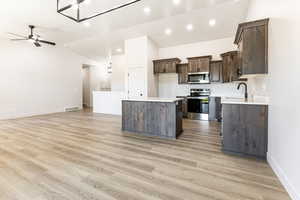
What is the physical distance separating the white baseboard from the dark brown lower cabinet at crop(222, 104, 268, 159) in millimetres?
239

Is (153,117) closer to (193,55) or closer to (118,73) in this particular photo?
(193,55)

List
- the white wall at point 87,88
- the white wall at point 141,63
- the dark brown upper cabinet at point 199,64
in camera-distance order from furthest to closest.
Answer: the white wall at point 87,88 → the white wall at point 141,63 → the dark brown upper cabinet at point 199,64

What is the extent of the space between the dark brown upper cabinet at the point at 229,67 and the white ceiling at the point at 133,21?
95 cm

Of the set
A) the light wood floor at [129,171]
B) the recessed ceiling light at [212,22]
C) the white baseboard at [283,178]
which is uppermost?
the recessed ceiling light at [212,22]

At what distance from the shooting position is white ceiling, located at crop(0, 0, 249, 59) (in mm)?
3861

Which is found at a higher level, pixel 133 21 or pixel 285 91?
pixel 133 21

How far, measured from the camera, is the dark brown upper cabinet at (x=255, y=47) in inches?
93.2

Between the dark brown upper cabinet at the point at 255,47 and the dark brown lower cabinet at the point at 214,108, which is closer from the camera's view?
the dark brown upper cabinet at the point at 255,47

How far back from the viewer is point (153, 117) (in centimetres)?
359

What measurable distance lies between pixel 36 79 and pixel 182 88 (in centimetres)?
670

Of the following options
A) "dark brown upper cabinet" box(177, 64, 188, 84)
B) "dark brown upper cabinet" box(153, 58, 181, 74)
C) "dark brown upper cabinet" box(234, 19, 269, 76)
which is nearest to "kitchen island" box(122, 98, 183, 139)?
"dark brown upper cabinet" box(234, 19, 269, 76)

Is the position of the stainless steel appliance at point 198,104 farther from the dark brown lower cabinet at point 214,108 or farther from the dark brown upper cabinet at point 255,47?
the dark brown upper cabinet at point 255,47

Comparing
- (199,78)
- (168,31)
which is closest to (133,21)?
(168,31)

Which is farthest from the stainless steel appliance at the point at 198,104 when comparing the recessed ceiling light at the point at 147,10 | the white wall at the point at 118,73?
the white wall at the point at 118,73
